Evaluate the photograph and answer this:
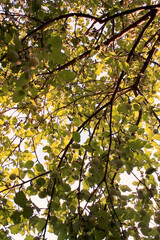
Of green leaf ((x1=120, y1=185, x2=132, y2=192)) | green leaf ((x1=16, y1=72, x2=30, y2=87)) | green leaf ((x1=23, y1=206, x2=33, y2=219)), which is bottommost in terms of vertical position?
green leaf ((x1=23, y1=206, x2=33, y2=219))

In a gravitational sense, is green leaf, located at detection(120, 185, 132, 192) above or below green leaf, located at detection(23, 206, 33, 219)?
above

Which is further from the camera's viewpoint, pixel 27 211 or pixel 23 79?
pixel 27 211

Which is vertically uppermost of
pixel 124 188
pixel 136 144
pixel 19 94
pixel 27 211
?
pixel 19 94

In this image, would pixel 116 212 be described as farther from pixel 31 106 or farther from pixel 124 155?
pixel 31 106

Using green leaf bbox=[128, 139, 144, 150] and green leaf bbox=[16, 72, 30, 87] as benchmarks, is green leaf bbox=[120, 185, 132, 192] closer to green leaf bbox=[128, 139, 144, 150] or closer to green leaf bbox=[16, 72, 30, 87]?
green leaf bbox=[128, 139, 144, 150]

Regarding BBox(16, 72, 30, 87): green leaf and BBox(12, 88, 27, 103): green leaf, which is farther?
BBox(12, 88, 27, 103): green leaf

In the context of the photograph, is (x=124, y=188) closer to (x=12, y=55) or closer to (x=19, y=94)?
(x=19, y=94)

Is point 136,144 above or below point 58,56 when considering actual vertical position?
below

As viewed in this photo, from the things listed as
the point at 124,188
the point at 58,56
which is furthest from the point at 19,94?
the point at 124,188

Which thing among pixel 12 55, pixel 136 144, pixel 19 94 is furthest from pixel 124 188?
pixel 12 55

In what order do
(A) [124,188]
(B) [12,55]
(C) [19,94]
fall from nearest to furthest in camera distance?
1. (B) [12,55]
2. (C) [19,94]
3. (A) [124,188]

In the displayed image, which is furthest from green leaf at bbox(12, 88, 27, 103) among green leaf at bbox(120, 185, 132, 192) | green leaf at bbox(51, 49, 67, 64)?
green leaf at bbox(120, 185, 132, 192)

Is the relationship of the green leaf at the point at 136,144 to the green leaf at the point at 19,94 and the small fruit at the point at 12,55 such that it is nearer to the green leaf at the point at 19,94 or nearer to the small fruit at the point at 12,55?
the green leaf at the point at 19,94

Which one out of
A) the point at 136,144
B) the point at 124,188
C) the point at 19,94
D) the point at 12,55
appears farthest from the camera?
the point at 124,188
